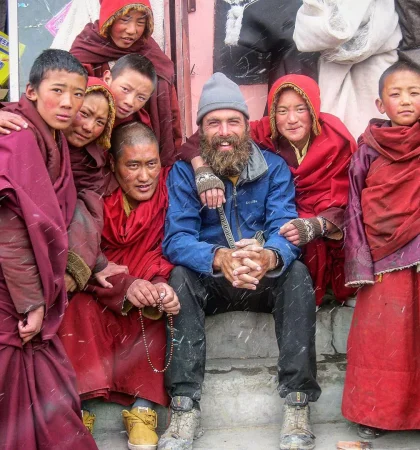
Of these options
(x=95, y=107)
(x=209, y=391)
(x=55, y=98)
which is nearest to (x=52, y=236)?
(x=55, y=98)

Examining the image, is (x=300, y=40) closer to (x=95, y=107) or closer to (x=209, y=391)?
(x=95, y=107)

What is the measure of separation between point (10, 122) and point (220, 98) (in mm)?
1511

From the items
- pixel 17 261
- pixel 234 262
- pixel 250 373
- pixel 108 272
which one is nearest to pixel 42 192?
pixel 17 261

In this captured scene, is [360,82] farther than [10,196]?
Yes

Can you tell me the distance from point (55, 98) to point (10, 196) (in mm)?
630

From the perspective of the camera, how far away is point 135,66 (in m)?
5.11

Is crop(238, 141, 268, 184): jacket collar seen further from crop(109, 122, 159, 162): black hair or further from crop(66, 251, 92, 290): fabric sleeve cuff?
crop(66, 251, 92, 290): fabric sleeve cuff

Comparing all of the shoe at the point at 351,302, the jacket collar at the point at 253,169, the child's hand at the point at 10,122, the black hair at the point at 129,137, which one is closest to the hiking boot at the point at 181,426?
the shoe at the point at 351,302

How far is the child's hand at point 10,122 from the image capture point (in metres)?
4.00

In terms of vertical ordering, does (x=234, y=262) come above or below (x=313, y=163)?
below

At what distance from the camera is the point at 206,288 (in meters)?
4.80

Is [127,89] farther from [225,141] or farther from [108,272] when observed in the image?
[108,272]

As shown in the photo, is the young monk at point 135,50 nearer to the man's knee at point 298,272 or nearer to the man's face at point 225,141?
the man's face at point 225,141

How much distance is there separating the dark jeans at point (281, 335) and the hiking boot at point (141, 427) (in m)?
0.18
